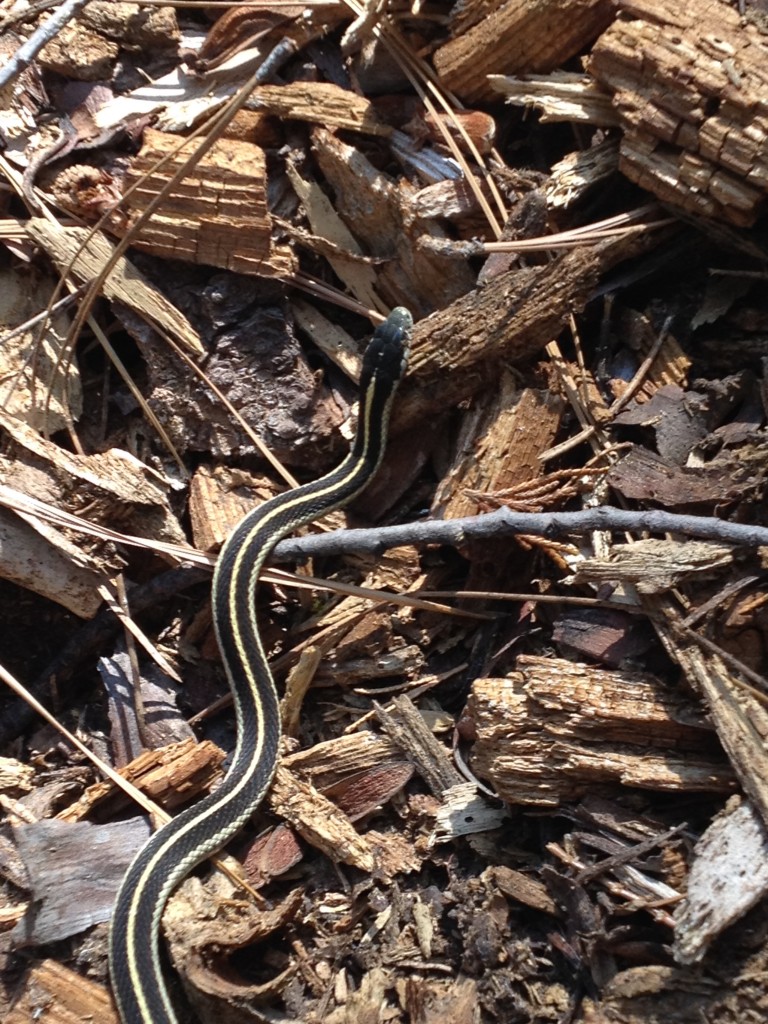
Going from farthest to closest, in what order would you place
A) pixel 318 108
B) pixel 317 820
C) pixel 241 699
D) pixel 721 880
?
1. pixel 318 108
2. pixel 241 699
3. pixel 317 820
4. pixel 721 880

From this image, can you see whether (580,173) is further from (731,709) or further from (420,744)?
(420,744)

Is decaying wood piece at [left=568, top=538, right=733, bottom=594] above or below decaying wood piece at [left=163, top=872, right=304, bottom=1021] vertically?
above

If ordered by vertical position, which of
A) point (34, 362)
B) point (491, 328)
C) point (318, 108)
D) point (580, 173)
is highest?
point (318, 108)

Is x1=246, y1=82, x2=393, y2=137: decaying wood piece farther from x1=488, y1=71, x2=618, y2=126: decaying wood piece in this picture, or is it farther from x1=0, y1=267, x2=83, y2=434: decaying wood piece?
x1=0, y1=267, x2=83, y2=434: decaying wood piece

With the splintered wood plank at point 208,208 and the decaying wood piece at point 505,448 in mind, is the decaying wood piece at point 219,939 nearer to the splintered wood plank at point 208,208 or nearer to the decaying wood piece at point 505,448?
the decaying wood piece at point 505,448

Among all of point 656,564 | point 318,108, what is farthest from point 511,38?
point 656,564

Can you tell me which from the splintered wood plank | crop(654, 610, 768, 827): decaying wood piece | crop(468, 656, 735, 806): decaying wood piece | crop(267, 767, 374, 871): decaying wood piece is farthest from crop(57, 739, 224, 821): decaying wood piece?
the splintered wood plank

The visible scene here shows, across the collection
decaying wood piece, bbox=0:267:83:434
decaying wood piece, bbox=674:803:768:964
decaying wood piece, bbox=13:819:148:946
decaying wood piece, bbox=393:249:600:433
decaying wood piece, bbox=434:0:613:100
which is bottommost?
decaying wood piece, bbox=674:803:768:964
